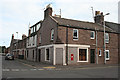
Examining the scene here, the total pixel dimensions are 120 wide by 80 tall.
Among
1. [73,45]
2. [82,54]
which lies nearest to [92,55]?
[82,54]

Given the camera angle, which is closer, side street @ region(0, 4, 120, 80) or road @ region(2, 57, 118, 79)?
road @ region(2, 57, 118, 79)

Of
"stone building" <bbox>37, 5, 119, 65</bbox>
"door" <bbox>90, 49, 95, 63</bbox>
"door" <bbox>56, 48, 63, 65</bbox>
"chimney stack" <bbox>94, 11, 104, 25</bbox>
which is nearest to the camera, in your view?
"door" <bbox>56, 48, 63, 65</bbox>

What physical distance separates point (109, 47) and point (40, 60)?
42.6 ft

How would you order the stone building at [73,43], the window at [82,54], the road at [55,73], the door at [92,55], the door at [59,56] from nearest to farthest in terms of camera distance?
the road at [55,73] < the door at [59,56] < the stone building at [73,43] < the window at [82,54] < the door at [92,55]

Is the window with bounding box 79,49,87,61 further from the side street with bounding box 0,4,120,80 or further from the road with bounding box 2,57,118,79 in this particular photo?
the road with bounding box 2,57,118,79

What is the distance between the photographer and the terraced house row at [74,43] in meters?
20.0

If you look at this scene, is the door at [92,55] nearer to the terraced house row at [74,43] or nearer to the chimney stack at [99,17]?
the terraced house row at [74,43]

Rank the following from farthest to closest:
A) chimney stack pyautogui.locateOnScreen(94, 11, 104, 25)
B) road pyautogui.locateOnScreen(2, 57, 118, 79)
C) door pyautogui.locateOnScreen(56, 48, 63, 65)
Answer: chimney stack pyautogui.locateOnScreen(94, 11, 104, 25) < door pyautogui.locateOnScreen(56, 48, 63, 65) < road pyautogui.locateOnScreen(2, 57, 118, 79)

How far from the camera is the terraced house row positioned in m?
20.0

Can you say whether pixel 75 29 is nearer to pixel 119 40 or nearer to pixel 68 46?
pixel 68 46

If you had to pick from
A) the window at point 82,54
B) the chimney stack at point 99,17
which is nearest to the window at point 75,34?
the window at point 82,54

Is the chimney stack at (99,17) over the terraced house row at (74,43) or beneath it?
over

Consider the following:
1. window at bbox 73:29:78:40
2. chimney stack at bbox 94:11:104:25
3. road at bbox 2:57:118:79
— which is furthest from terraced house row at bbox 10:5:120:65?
road at bbox 2:57:118:79

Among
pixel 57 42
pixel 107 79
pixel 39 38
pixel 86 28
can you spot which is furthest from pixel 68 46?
pixel 107 79
